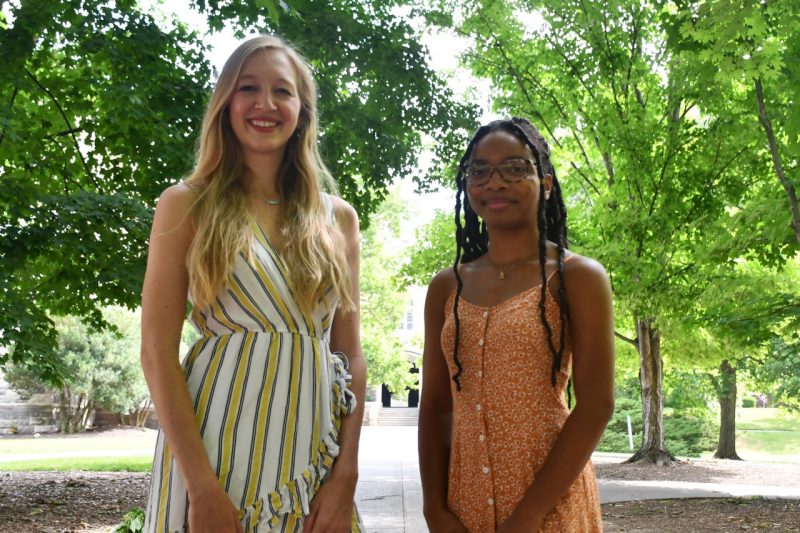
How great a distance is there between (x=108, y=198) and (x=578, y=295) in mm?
8151

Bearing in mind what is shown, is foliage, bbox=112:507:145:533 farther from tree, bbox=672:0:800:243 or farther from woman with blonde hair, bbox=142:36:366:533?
tree, bbox=672:0:800:243

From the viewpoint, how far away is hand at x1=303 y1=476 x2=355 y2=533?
210 cm

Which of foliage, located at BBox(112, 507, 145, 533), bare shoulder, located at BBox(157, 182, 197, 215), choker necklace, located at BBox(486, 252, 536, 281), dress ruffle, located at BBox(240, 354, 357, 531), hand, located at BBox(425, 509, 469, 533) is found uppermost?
bare shoulder, located at BBox(157, 182, 197, 215)

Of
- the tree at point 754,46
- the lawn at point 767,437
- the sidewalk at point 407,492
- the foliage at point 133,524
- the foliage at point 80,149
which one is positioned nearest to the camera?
the tree at point 754,46

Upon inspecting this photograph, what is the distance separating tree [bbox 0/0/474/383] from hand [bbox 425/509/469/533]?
761 cm

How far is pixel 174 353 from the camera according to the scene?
2090 millimetres

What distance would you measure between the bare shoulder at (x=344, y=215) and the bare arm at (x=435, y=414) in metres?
0.31

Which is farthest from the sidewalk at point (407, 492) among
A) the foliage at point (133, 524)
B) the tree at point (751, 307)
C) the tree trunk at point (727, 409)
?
the tree trunk at point (727, 409)

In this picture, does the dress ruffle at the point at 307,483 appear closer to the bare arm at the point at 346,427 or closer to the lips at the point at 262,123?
the bare arm at the point at 346,427

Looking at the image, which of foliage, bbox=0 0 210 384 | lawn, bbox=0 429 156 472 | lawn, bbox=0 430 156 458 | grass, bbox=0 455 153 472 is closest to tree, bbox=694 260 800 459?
foliage, bbox=0 0 210 384

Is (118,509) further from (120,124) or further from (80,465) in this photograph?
(80,465)

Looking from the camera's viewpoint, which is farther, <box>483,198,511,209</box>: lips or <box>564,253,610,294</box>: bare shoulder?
<box>483,198,511,209</box>: lips

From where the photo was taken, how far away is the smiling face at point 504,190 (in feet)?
7.18

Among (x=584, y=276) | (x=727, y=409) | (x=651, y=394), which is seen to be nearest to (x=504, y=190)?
(x=584, y=276)
